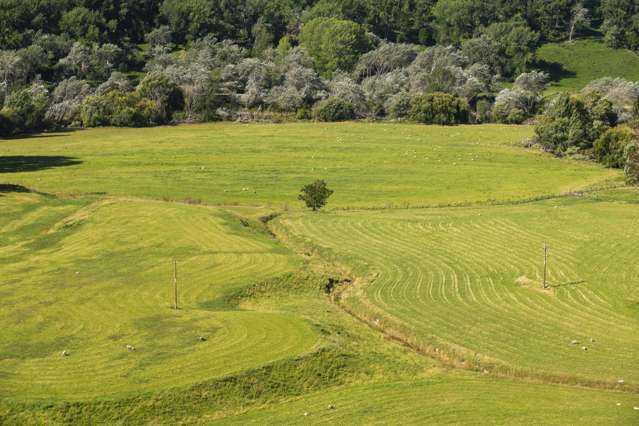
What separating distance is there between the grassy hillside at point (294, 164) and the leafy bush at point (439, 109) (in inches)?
193

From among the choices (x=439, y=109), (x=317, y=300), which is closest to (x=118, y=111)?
(x=439, y=109)

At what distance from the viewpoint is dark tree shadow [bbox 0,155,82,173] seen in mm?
117188

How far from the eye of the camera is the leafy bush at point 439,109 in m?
154

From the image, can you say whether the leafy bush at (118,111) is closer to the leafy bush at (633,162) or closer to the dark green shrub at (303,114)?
the dark green shrub at (303,114)

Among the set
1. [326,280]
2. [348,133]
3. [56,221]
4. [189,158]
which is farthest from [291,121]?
[326,280]

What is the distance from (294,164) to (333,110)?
39938 mm

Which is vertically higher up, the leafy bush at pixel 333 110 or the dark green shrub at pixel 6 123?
the leafy bush at pixel 333 110

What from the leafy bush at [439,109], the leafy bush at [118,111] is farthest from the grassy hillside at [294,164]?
the leafy bush at [439,109]

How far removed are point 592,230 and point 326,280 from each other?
1100 inches

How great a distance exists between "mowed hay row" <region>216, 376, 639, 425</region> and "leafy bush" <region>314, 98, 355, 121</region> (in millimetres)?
116156

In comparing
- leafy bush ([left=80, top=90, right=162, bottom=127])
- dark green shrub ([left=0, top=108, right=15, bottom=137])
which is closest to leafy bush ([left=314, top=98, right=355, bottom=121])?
leafy bush ([left=80, top=90, right=162, bottom=127])

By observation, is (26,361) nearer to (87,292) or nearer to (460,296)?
(87,292)

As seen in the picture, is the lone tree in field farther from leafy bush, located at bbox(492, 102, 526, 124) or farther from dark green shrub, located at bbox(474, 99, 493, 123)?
leafy bush, located at bbox(492, 102, 526, 124)

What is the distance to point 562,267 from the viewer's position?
2638 inches
